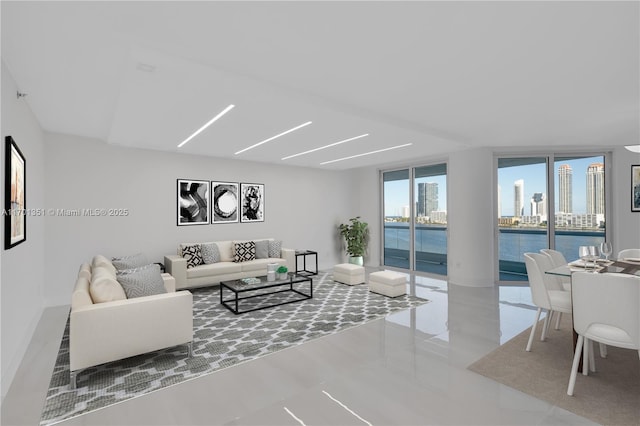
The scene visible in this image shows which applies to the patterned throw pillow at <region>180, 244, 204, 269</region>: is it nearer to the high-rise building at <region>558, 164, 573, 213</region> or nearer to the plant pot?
the plant pot

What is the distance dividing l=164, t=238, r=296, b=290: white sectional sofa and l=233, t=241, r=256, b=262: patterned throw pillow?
1.9 inches

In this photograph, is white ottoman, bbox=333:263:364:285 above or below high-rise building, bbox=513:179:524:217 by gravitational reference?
below

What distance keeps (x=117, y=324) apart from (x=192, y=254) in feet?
10.5

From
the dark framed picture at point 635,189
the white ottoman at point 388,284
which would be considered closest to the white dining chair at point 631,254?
the dark framed picture at point 635,189

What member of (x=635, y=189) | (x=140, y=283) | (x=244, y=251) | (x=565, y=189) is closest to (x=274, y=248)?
(x=244, y=251)

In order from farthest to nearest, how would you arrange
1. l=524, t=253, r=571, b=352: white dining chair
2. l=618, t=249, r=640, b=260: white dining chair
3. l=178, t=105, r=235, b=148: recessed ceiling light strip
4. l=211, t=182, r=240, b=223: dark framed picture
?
l=211, t=182, r=240, b=223: dark framed picture
l=618, t=249, r=640, b=260: white dining chair
l=178, t=105, r=235, b=148: recessed ceiling light strip
l=524, t=253, r=571, b=352: white dining chair

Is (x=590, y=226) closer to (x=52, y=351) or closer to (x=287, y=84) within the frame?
(x=287, y=84)

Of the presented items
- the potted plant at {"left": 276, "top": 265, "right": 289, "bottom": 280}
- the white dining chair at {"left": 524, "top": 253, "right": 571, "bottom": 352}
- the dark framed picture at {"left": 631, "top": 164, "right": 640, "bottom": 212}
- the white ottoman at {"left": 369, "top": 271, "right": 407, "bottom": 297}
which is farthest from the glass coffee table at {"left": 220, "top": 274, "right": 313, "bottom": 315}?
the dark framed picture at {"left": 631, "top": 164, "right": 640, "bottom": 212}

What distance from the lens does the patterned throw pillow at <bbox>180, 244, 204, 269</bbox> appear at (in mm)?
5809

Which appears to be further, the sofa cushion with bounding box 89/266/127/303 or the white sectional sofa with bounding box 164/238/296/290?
the white sectional sofa with bounding box 164/238/296/290

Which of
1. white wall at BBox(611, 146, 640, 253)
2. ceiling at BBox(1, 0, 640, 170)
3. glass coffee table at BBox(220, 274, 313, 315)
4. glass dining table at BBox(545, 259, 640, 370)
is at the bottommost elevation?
glass coffee table at BBox(220, 274, 313, 315)

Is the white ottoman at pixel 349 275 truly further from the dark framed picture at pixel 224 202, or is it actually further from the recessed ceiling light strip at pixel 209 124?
the recessed ceiling light strip at pixel 209 124

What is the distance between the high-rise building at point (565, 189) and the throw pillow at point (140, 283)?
7.14 m

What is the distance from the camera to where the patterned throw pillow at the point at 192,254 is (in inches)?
229
